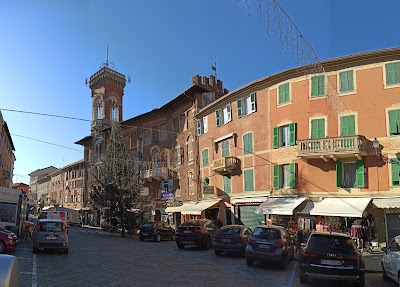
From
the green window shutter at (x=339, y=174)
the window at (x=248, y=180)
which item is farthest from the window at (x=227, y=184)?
the green window shutter at (x=339, y=174)

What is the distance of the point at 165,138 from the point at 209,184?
35.3 feet

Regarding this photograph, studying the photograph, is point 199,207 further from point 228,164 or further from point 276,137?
point 276,137

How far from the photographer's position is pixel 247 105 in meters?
29.7

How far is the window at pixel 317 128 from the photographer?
2423cm

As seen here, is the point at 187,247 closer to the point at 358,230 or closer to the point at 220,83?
the point at 358,230

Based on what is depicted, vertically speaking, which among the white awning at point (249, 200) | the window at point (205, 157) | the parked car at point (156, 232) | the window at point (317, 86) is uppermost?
the window at point (317, 86)

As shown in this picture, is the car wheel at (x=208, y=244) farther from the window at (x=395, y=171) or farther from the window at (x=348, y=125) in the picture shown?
the window at (x=395, y=171)

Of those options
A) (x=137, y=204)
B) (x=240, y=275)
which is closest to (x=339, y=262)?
(x=240, y=275)

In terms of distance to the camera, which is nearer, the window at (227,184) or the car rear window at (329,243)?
the car rear window at (329,243)

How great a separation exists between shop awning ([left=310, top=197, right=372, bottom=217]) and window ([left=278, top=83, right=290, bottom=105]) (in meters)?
7.49

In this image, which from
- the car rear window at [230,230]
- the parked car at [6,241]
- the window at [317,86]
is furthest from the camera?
the window at [317,86]

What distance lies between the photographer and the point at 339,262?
1006cm

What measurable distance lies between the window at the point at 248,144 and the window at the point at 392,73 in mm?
10302

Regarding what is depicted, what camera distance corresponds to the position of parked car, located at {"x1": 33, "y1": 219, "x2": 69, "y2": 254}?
16.9 meters
